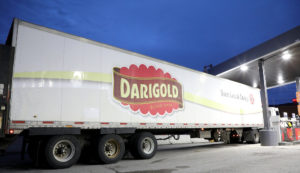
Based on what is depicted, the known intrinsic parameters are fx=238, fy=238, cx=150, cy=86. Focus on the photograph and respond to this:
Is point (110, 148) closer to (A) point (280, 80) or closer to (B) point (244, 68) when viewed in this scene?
(B) point (244, 68)

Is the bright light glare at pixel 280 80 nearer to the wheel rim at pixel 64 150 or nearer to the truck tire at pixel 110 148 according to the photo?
the truck tire at pixel 110 148

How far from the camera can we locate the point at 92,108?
26.8 feet

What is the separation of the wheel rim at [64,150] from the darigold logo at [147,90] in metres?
2.34

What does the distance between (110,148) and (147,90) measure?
9.26ft

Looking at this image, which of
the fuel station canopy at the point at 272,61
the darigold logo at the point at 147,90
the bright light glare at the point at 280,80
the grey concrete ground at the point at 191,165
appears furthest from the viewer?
the bright light glare at the point at 280,80

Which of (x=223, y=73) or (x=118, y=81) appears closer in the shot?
(x=118, y=81)

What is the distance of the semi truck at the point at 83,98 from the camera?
6992mm

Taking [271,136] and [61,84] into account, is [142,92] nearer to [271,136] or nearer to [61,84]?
[61,84]

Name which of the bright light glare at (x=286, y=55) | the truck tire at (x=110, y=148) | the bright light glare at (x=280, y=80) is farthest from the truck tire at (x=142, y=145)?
the bright light glare at (x=280, y=80)

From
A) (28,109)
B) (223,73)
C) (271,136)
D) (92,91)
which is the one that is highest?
(223,73)

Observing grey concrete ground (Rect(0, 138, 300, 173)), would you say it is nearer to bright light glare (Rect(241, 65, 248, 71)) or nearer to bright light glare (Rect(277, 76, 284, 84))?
bright light glare (Rect(241, 65, 248, 71))

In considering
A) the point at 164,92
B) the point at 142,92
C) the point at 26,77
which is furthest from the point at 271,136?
the point at 26,77

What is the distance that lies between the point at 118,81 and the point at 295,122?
55.1ft

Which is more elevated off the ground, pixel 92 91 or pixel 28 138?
pixel 92 91
